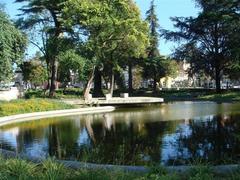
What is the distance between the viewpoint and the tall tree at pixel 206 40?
61.0 m

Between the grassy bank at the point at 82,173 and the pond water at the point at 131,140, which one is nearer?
the grassy bank at the point at 82,173

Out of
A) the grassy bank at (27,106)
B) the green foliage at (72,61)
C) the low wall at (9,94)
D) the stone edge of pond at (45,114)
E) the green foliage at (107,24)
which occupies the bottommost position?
the stone edge of pond at (45,114)

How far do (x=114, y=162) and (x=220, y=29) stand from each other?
5267 centimetres

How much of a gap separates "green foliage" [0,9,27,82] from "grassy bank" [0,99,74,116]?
6.81ft

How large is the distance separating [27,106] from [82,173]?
23211 mm

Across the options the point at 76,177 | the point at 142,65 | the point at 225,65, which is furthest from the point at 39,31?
the point at 76,177

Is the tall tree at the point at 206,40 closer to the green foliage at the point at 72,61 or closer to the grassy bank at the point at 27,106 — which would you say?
the green foliage at the point at 72,61

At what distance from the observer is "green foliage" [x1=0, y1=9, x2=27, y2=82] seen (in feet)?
96.5

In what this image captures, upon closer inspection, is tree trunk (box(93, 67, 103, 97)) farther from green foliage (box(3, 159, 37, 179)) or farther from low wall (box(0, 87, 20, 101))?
green foliage (box(3, 159, 37, 179))

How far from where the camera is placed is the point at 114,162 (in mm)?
12750

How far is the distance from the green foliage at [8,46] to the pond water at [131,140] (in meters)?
5.94

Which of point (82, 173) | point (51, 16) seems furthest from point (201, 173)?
point (51, 16)

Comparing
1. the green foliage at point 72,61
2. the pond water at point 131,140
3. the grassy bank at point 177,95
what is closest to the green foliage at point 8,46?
the pond water at point 131,140

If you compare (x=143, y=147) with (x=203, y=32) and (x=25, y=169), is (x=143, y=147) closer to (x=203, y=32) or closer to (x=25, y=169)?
(x=25, y=169)
